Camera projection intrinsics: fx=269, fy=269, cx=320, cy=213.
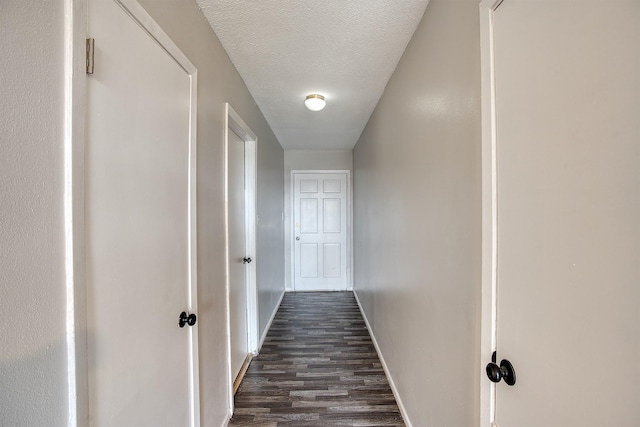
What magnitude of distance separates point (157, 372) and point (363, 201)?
294 centimetres

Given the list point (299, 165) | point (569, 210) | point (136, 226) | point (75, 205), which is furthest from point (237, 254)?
point (299, 165)

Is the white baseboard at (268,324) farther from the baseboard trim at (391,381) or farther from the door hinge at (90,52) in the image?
the door hinge at (90,52)

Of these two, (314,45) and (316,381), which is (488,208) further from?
(316,381)

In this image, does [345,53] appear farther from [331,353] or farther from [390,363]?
[331,353]

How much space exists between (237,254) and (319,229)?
2535 mm

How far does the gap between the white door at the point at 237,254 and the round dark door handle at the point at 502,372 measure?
1631 millimetres

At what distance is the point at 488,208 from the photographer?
2.75 feet

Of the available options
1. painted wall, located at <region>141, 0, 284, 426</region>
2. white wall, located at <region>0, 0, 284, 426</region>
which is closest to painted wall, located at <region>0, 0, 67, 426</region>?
white wall, located at <region>0, 0, 284, 426</region>

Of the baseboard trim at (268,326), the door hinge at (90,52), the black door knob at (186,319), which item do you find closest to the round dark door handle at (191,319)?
the black door knob at (186,319)

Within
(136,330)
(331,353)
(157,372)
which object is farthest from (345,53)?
(331,353)

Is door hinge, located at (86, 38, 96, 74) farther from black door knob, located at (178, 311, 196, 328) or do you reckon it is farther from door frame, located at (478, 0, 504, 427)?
door frame, located at (478, 0, 504, 427)

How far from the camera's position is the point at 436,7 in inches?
48.7

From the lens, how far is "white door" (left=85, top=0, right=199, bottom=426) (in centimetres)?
73

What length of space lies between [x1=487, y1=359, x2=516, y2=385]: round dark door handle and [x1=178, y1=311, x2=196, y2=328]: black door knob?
116cm
